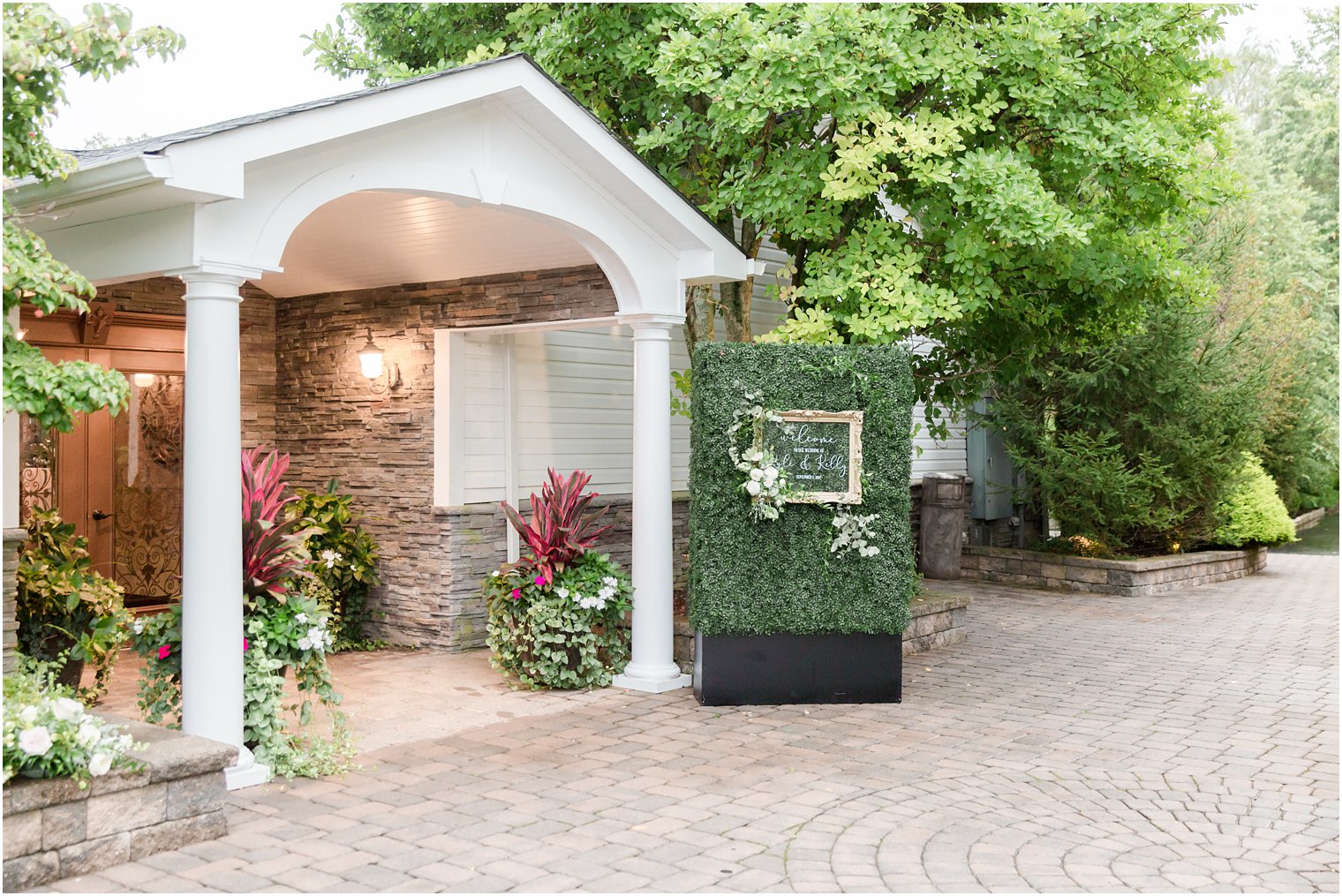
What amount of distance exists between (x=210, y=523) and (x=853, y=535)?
12.3 feet

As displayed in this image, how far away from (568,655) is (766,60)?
411 cm

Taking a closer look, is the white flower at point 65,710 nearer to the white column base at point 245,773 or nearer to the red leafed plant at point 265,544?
the white column base at point 245,773

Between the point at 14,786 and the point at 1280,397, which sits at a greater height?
the point at 1280,397

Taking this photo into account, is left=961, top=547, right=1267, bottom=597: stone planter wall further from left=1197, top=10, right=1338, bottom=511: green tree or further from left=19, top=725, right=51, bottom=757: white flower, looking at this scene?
left=19, top=725, right=51, bottom=757: white flower

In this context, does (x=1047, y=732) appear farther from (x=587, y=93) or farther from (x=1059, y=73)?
(x=587, y=93)

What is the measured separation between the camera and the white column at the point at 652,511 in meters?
7.79

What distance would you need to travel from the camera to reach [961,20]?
8344 millimetres

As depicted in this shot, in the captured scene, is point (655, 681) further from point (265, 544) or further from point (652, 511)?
point (265, 544)

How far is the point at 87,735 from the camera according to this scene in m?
4.32

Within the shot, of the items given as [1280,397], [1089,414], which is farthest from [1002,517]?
[1280,397]

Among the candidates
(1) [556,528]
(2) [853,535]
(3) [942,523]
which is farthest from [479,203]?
(3) [942,523]

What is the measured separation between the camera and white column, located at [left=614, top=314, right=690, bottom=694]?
779 centimetres

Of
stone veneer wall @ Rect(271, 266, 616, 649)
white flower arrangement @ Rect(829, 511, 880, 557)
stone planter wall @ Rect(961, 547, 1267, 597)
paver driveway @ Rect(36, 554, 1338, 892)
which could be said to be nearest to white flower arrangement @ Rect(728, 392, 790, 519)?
white flower arrangement @ Rect(829, 511, 880, 557)

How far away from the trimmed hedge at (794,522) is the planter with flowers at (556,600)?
651 millimetres
